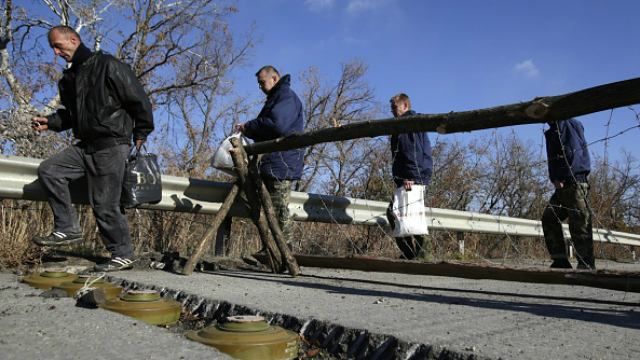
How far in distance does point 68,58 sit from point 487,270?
12.5 feet

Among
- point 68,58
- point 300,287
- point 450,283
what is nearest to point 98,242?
point 68,58

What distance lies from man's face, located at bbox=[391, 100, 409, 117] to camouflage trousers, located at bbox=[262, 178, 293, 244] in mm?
1723

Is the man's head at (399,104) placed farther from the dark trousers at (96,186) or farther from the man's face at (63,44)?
the man's face at (63,44)

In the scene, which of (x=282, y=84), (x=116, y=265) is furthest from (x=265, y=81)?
(x=116, y=265)

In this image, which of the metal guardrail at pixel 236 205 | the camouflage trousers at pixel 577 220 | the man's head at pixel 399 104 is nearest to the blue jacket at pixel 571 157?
the camouflage trousers at pixel 577 220

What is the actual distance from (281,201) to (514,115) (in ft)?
9.70

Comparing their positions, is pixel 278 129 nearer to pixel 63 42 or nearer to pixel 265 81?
pixel 265 81

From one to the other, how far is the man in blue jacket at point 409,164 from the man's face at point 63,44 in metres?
3.37

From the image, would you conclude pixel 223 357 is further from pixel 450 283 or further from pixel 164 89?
pixel 164 89

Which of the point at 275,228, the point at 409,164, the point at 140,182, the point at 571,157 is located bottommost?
the point at 275,228

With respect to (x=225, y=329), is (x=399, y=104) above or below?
above

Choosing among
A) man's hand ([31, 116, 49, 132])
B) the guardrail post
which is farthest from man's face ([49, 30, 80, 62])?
the guardrail post

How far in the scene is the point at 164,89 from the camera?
17.7 meters

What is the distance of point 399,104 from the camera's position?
21.5ft
